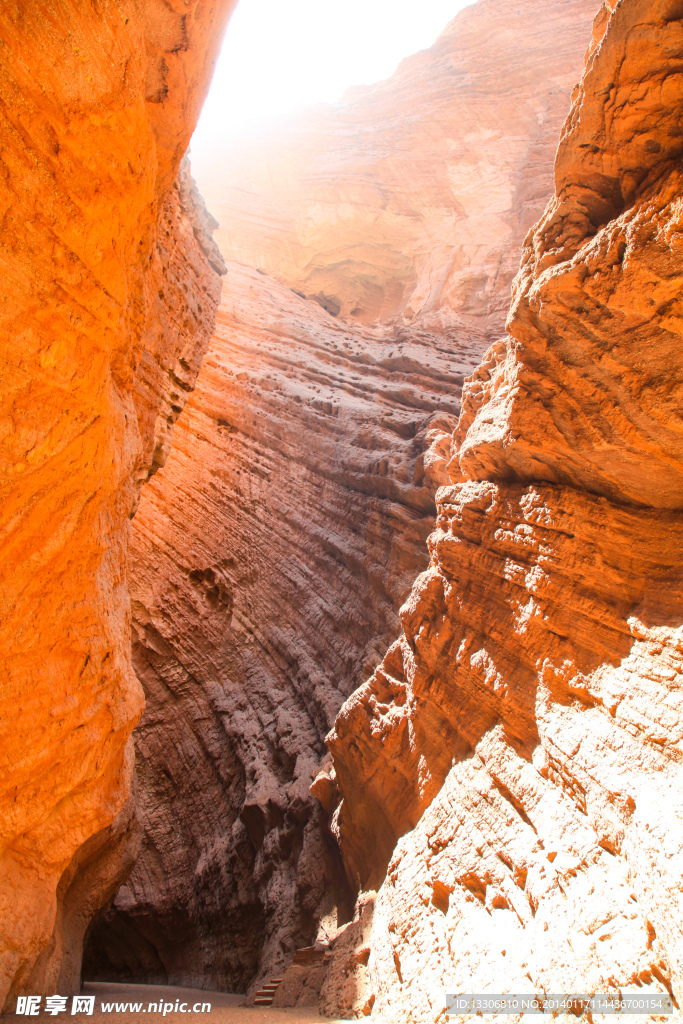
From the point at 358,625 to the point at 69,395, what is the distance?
6.49 meters

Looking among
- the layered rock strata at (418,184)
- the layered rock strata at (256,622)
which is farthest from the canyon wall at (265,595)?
the layered rock strata at (418,184)

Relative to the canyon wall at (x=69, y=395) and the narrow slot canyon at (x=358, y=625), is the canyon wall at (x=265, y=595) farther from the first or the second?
the canyon wall at (x=69, y=395)

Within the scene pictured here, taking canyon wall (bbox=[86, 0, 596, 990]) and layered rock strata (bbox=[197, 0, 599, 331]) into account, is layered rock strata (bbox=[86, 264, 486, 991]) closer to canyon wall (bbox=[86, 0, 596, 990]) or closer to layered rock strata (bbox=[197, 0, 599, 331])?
canyon wall (bbox=[86, 0, 596, 990])

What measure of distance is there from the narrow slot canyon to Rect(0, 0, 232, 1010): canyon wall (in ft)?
0.07

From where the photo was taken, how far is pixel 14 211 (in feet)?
8.24

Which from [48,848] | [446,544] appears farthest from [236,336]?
[48,848]

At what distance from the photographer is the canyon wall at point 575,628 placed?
2.74m

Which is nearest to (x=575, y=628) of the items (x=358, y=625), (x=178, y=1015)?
(x=178, y=1015)

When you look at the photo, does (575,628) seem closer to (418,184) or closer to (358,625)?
(358,625)

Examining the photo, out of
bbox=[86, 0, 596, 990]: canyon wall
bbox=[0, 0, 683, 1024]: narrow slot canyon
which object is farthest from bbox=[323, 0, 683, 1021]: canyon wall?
bbox=[86, 0, 596, 990]: canyon wall

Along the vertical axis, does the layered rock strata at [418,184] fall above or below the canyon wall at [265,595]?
above

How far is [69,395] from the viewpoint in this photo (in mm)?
3127

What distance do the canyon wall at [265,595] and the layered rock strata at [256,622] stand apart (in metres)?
0.03

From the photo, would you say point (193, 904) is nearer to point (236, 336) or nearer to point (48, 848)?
point (48, 848)
